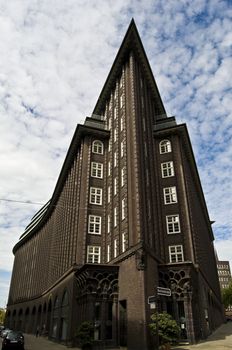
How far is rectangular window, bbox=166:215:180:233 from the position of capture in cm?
3584

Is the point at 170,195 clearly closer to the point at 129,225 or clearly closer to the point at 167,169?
the point at 167,169

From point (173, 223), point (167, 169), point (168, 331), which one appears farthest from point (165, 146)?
point (168, 331)

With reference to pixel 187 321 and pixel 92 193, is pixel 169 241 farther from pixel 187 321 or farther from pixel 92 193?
pixel 92 193

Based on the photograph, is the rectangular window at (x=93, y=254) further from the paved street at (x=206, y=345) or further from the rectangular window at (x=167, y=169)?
the rectangular window at (x=167, y=169)

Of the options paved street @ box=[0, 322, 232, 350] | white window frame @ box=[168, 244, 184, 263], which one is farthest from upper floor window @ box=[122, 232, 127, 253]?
paved street @ box=[0, 322, 232, 350]

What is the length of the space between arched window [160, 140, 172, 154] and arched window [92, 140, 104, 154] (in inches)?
348

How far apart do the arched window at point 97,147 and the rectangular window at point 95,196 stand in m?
6.40

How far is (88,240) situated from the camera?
3541 cm

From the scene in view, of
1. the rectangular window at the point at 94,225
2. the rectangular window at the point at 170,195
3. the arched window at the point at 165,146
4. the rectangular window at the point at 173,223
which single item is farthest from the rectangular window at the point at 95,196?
the arched window at the point at 165,146

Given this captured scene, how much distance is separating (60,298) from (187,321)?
1839 centimetres

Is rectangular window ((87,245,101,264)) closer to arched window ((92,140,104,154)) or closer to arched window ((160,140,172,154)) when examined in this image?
arched window ((92,140,104,154))

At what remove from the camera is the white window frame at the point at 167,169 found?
39.9 m

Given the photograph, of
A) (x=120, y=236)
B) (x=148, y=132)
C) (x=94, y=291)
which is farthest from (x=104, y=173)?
(x=94, y=291)

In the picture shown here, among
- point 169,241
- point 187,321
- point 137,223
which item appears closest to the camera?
point 187,321
